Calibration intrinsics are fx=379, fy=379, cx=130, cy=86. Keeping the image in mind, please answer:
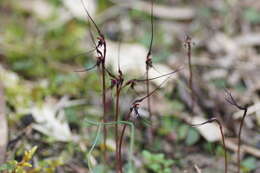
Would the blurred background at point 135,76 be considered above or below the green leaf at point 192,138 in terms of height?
above

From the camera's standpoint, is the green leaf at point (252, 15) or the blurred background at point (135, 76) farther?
the green leaf at point (252, 15)

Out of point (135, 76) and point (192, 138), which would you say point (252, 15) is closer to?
point (135, 76)

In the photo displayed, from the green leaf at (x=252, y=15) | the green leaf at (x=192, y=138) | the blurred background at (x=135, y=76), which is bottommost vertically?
the green leaf at (x=192, y=138)

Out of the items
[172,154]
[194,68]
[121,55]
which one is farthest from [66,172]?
[194,68]

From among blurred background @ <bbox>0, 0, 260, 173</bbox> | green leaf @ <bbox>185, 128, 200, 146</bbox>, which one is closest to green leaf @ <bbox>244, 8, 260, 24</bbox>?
blurred background @ <bbox>0, 0, 260, 173</bbox>

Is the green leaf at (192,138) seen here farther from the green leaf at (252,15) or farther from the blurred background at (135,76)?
the green leaf at (252,15)

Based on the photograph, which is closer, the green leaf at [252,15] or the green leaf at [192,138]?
the green leaf at [192,138]

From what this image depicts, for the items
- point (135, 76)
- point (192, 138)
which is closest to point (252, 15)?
point (135, 76)

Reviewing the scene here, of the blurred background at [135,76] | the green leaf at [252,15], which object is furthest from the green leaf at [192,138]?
the green leaf at [252,15]
